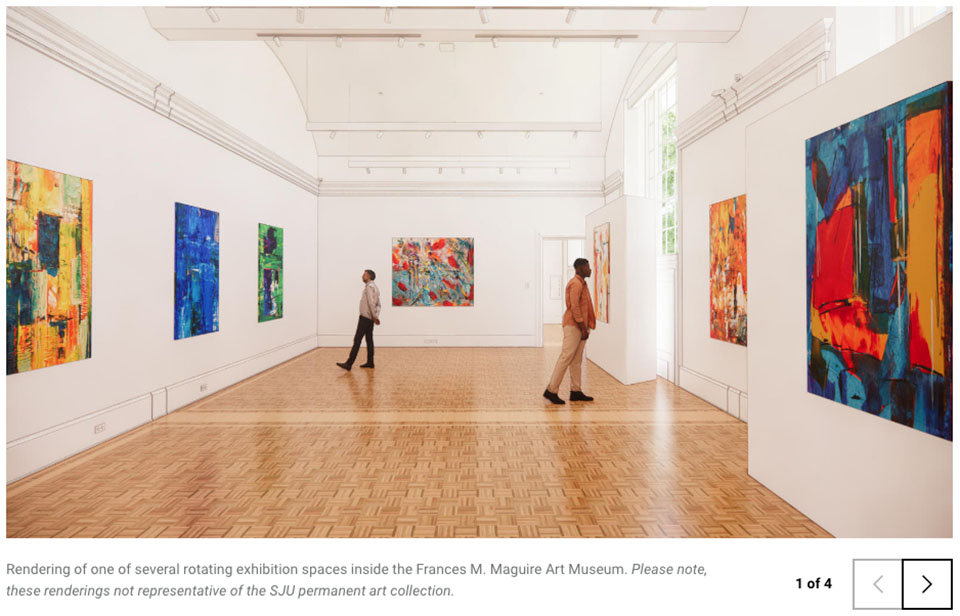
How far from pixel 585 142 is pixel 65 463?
37.2 feet

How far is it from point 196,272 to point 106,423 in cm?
225

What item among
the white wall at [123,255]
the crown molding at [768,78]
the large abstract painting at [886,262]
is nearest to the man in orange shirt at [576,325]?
the crown molding at [768,78]

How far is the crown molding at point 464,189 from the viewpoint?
12.6m

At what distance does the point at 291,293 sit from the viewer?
411 inches

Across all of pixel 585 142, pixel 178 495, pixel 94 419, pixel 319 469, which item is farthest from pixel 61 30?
pixel 585 142

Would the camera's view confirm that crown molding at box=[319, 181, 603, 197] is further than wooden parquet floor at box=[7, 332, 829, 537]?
Yes

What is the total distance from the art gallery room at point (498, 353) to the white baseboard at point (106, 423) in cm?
3

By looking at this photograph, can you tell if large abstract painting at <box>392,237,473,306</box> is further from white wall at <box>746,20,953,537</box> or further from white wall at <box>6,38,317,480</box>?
white wall at <box>746,20,953,537</box>

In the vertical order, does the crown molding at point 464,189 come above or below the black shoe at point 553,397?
above

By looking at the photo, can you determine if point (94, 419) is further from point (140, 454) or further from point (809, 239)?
point (809, 239)

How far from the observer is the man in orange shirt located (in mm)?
6336

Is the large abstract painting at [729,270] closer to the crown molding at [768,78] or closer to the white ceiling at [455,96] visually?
the crown molding at [768,78]

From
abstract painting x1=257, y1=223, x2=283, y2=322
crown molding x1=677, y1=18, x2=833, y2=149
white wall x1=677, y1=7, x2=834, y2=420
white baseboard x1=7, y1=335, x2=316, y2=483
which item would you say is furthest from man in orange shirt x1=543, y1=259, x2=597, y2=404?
abstract painting x1=257, y1=223, x2=283, y2=322

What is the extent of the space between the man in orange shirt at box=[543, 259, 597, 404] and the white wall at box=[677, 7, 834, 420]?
5.06 ft
